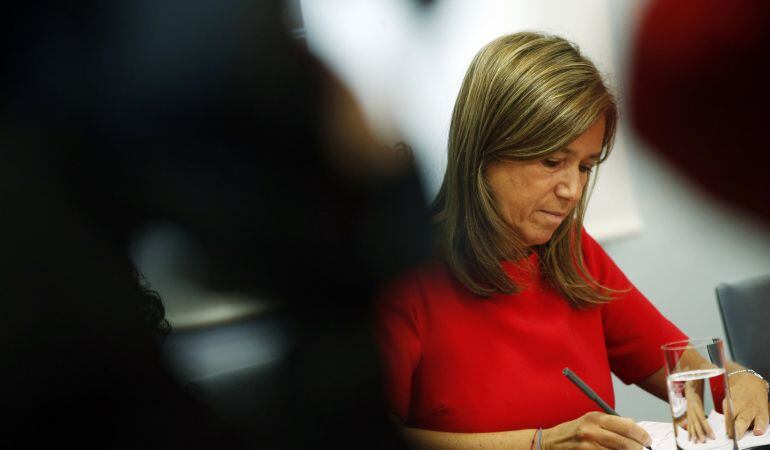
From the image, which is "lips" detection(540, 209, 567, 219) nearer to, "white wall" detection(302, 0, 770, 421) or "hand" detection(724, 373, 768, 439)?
"white wall" detection(302, 0, 770, 421)

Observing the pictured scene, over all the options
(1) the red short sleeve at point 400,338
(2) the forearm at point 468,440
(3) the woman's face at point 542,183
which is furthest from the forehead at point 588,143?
(2) the forearm at point 468,440

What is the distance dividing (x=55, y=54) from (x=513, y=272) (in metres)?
0.72

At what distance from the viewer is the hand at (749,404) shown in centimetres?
95

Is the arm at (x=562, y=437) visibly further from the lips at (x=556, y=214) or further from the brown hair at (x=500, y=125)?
the lips at (x=556, y=214)

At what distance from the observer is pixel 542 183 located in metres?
1.08

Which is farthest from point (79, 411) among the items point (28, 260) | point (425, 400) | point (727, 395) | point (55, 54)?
point (727, 395)

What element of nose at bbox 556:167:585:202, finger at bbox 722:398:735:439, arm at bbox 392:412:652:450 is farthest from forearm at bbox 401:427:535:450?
nose at bbox 556:167:585:202

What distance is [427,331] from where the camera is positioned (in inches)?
41.0

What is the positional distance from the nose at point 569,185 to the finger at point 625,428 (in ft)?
1.13

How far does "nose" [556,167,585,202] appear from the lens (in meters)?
1.09

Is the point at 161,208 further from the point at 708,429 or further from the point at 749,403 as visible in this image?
the point at 749,403

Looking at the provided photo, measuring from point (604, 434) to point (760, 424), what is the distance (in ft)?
0.80

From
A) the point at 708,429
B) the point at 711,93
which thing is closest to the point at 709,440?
the point at 708,429

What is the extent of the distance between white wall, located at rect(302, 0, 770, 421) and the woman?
0.05 m
